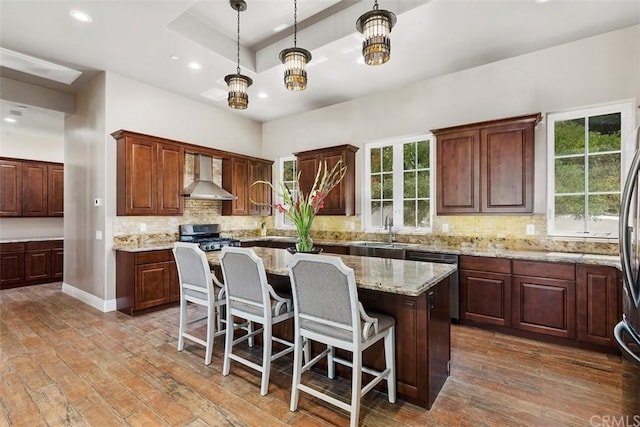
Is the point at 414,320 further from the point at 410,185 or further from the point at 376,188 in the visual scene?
the point at 376,188

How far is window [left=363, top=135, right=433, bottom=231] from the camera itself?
4.63 metres

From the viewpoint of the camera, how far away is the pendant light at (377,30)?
2.04 metres

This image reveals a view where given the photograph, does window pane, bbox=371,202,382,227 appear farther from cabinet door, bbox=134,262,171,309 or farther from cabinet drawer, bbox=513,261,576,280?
cabinet door, bbox=134,262,171,309

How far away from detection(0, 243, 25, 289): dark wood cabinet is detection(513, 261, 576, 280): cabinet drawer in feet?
25.6

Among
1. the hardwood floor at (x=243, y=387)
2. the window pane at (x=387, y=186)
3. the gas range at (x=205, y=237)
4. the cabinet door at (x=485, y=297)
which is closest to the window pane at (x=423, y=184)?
the window pane at (x=387, y=186)

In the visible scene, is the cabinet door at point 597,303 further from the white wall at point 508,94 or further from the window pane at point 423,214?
the window pane at point 423,214

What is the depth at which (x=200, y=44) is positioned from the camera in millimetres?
3574

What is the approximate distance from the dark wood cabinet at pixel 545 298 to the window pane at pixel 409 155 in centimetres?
202

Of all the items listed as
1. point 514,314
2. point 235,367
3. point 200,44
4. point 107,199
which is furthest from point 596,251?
point 107,199

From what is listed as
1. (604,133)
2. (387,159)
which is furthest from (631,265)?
(387,159)

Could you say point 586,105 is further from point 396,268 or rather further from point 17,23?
point 17,23

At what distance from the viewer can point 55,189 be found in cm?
657

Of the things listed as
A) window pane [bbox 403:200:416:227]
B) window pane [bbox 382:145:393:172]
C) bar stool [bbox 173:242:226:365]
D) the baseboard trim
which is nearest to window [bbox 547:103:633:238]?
window pane [bbox 403:200:416:227]

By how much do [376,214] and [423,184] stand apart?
0.89m
